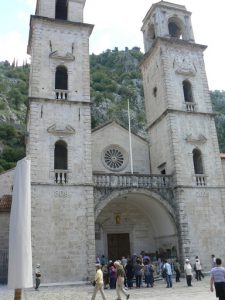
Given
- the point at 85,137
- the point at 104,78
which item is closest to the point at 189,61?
the point at 85,137

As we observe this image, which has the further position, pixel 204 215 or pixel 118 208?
pixel 118 208

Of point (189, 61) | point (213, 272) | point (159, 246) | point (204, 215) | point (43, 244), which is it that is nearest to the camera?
point (213, 272)

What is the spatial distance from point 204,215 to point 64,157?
9.17 m

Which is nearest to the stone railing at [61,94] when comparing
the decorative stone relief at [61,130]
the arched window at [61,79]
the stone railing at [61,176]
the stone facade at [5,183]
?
the arched window at [61,79]

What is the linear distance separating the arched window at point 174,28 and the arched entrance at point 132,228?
44.2 ft

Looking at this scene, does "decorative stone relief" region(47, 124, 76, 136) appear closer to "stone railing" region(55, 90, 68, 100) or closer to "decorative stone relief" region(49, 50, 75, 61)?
"stone railing" region(55, 90, 68, 100)

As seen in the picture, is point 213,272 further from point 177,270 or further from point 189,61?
point 189,61

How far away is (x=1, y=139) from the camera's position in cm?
5450

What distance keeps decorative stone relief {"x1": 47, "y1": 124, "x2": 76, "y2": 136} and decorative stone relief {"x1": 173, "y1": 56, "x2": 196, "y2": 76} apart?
8893 millimetres

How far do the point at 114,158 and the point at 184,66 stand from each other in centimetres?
818

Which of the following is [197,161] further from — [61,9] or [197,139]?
[61,9]

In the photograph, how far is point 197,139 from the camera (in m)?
21.4

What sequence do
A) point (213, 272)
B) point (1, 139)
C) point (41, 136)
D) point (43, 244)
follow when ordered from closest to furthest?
point (213, 272) → point (43, 244) → point (41, 136) → point (1, 139)

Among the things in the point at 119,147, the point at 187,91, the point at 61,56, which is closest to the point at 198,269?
the point at 119,147
